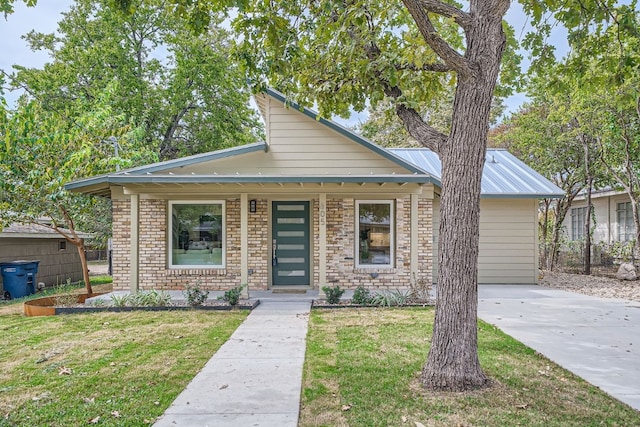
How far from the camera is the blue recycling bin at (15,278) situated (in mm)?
11586

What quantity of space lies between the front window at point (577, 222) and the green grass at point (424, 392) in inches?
617

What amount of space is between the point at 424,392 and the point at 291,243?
643 centimetres

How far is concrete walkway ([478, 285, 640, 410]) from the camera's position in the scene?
4.57 meters

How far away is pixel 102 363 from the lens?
4949mm

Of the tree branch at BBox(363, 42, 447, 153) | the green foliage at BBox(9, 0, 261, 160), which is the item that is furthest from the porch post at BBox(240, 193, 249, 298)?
the green foliage at BBox(9, 0, 261, 160)

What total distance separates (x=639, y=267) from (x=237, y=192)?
12.2m

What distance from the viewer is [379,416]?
3.53 metres

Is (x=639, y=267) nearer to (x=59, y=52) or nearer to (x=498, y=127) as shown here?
(x=498, y=127)

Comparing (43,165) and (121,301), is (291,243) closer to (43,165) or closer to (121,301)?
(121,301)

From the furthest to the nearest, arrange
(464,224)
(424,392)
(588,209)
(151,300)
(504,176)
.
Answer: (588,209), (504,176), (151,300), (464,224), (424,392)

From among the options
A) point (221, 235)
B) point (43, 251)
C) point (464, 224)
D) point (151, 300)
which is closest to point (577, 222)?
point (221, 235)

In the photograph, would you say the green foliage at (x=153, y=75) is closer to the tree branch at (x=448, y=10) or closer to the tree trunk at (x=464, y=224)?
the tree branch at (x=448, y=10)

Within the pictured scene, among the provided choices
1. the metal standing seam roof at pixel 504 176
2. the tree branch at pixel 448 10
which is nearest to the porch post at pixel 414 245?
the metal standing seam roof at pixel 504 176

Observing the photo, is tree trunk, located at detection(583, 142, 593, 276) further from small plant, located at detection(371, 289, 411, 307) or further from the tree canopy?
the tree canopy
